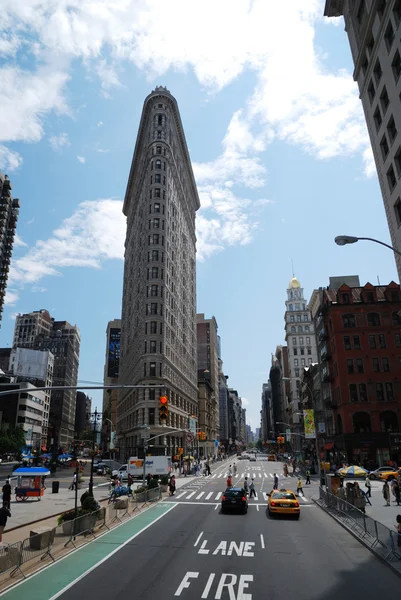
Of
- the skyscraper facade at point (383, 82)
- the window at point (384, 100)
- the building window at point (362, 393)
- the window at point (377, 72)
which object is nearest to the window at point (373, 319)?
the building window at point (362, 393)

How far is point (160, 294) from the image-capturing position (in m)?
78.4

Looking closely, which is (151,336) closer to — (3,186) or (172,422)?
(172,422)

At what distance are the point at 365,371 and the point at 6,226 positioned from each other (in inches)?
4499

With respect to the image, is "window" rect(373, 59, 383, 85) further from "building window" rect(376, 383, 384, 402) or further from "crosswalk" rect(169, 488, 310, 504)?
"building window" rect(376, 383, 384, 402)

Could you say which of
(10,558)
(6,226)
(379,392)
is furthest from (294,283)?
(10,558)

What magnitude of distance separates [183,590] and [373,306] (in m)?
63.2

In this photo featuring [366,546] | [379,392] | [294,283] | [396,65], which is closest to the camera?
[366,546]

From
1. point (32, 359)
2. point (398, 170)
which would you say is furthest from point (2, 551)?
point (32, 359)

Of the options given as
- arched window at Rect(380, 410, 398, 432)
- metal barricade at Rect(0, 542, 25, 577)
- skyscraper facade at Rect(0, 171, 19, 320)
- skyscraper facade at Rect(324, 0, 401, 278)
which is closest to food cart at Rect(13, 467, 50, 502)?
metal barricade at Rect(0, 542, 25, 577)

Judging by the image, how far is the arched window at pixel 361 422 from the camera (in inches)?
2447

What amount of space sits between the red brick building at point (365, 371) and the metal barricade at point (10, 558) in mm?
55412

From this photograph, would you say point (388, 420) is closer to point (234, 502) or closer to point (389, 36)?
point (234, 502)

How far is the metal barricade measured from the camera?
13219 millimetres

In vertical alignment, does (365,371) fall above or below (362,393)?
above
